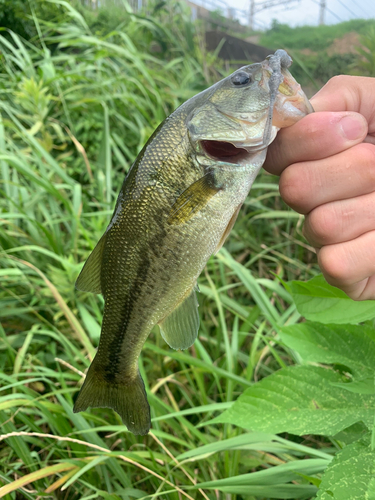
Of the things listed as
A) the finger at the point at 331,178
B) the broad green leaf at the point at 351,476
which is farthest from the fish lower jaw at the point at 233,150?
the broad green leaf at the point at 351,476

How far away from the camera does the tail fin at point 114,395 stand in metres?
0.84

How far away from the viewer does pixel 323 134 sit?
0.75 meters

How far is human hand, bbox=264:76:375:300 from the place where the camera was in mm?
752

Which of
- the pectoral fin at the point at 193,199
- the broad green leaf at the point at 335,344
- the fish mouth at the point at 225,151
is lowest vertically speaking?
the broad green leaf at the point at 335,344

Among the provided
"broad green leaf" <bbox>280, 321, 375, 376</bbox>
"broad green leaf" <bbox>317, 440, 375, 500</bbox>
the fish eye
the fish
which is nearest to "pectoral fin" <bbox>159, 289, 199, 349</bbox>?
the fish

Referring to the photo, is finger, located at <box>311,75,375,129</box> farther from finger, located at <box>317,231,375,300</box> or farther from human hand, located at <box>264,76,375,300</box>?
finger, located at <box>317,231,375,300</box>

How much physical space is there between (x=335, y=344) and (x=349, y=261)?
0.82ft

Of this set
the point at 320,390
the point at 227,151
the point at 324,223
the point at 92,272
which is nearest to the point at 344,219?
the point at 324,223

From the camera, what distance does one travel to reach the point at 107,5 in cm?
500

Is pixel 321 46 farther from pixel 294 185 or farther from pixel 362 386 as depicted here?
pixel 362 386

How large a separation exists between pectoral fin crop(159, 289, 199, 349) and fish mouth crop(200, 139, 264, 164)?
0.99 ft

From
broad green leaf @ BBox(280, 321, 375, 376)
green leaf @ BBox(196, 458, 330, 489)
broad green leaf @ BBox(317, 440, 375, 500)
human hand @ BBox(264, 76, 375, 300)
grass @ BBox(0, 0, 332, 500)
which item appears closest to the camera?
broad green leaf @ BBox(317, 440, 375, 500)

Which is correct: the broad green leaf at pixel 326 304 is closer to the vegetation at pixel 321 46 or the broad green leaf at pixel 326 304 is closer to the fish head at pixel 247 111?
the fish head at pixel 247 111

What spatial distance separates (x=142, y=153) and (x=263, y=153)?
10.3 inches
